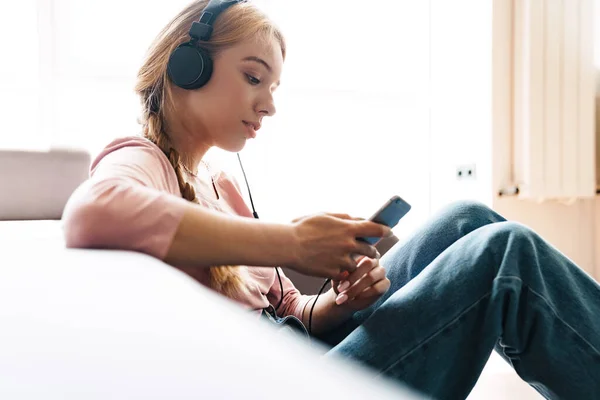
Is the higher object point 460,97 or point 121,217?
point 460,97

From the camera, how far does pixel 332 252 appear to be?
0.54 m

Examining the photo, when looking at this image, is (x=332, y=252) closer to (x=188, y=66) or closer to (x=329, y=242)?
(x=329, y=242)

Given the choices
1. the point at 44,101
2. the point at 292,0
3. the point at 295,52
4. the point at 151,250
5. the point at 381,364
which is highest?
the point at 292,0

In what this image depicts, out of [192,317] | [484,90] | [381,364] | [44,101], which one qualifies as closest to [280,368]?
[192,317]

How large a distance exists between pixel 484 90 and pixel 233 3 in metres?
1.47

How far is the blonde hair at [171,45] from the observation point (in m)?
0.78

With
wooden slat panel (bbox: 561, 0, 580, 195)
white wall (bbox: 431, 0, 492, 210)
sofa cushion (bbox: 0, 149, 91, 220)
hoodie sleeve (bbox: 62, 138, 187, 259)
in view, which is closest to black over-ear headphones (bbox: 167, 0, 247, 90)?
hoodie sleeve (bbox: 62, 138, 187, 259)

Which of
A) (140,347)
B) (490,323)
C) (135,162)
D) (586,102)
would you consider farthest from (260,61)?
(586,102)

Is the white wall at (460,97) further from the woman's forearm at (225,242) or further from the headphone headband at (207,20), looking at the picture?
the woman's forearm at (225,242)

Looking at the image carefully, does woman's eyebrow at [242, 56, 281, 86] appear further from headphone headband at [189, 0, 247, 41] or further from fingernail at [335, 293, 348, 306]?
fingernail at [335, 293, 348, 306]

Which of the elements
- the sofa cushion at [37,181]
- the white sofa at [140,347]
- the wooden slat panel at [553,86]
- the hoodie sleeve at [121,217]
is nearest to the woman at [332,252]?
the hoodie sleeve at [121,217]

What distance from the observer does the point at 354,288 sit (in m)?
A: 0.70

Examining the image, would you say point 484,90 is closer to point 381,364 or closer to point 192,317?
point 381,364

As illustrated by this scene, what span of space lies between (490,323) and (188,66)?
0.55m
